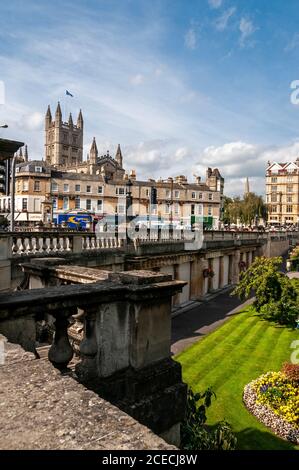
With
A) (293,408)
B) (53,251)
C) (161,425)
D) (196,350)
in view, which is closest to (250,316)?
(196,350)

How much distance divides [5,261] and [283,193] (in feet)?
358

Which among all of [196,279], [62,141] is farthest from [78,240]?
[62,141]

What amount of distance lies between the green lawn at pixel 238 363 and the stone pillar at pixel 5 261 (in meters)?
7.32

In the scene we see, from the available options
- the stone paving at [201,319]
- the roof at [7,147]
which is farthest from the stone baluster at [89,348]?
the stone paving at [201,319]

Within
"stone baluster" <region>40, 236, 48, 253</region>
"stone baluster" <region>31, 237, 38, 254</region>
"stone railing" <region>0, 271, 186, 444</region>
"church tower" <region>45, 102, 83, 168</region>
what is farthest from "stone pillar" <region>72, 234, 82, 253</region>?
"church tower" <region>45, 102, 83, 168</region>

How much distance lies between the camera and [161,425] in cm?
421

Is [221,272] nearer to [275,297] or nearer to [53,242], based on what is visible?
[275,297]

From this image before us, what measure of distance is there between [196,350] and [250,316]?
25.1 feet

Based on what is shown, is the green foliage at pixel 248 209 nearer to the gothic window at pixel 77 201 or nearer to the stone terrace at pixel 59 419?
the gothic window at pixel 77 201

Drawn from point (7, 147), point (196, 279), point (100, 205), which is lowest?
point (196, 279)

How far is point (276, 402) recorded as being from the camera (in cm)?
1100

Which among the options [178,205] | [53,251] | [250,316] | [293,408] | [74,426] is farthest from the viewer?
[178,205]
